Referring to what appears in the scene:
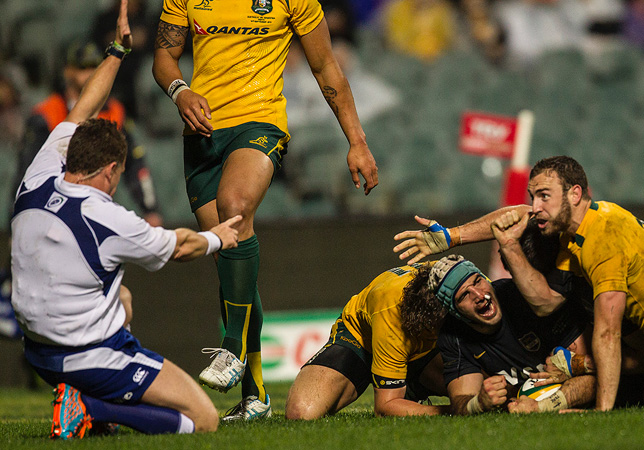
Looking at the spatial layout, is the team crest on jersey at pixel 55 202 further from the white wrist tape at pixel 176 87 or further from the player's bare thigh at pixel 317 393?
the player's bare thigh at pixel 317 393

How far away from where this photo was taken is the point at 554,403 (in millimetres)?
4219

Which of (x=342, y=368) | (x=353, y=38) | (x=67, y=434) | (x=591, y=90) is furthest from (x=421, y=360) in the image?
(x=591, y=90)

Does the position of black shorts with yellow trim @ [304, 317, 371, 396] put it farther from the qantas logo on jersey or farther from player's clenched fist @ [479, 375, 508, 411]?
the qantas logo on jersey

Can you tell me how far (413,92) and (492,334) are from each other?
5.88 m

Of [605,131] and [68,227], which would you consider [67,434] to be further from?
[605,131]

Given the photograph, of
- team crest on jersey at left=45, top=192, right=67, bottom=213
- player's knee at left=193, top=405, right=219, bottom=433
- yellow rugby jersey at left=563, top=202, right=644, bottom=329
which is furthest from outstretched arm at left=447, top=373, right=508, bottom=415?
team crest on jersey at left=45, top=192, right=67, bottom=213

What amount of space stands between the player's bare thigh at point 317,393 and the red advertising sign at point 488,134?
3.82 meters

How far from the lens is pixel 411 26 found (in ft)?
33.3

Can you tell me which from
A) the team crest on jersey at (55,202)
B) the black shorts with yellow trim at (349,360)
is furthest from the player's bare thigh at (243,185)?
the black shorts with yellow trim at (349,360)

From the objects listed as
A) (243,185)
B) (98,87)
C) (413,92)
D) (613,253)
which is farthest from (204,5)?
(413,92)

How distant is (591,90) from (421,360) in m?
6.48

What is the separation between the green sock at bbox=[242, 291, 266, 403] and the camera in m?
4.59

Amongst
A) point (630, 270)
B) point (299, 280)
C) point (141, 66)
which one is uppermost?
point (141, 66)

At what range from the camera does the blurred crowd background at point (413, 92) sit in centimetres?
925
